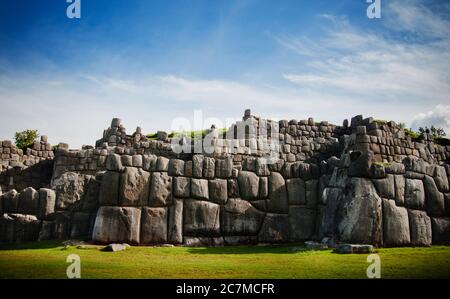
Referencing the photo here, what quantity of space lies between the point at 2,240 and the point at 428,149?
75.5ft

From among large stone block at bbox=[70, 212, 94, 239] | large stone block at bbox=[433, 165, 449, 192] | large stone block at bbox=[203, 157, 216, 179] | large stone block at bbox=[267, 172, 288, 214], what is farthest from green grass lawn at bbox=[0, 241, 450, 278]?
large stone block at bbox=[433, 165, 449, 192]

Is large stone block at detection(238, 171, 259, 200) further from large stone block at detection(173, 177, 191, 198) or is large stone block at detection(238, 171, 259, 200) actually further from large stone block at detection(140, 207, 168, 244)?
large stone block at detection(140, 207, 168, 244)

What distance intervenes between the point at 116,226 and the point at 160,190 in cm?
148

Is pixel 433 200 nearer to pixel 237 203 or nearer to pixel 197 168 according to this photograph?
pixel 237 203

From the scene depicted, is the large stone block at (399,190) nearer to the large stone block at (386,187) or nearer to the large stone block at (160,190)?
the large stone block at (386,187)

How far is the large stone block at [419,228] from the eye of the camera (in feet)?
38.3

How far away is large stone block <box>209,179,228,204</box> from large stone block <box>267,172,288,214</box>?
1329 mm

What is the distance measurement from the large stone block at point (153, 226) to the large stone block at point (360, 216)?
454 cm

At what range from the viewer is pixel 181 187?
39.3 ft

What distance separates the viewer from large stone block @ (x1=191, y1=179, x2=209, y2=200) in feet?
39.5

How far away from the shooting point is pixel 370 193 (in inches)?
445

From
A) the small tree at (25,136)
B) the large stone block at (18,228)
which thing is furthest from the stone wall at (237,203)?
the small tree at (25,136)
